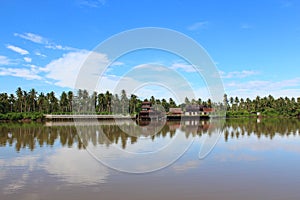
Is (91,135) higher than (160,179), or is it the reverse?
(91,135)

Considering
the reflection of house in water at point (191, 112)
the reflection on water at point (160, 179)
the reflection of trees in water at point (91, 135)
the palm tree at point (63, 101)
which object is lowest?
the reflection on water at point (160, 179)

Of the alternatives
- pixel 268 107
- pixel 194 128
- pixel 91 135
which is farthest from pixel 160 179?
pixel 268 107

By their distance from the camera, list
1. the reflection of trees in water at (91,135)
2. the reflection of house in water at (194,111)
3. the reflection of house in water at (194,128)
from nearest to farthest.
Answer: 1. the reflection of trees in water at (91,135)
2. the reflection of house in water at (194,128)
3. the reflection of house in water at (194,111)

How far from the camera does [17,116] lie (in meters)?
58.4

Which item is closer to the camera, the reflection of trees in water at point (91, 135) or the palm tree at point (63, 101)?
the reflection of trees in water at point (91, 135)

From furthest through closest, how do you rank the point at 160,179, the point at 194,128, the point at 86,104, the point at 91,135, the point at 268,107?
1. the point at 268,107
2. the point at 86,104
3. the point at 194,128
4. the point at 91,135
5. the point at 160,179

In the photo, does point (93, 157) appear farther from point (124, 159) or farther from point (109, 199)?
point (109, 199)

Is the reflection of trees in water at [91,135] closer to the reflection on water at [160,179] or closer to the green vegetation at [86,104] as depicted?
the reflection on water at [160,179]

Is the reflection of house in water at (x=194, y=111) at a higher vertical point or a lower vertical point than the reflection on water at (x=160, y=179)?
higher

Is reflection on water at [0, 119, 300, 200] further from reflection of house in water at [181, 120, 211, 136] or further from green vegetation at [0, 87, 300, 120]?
green vegetation at [0, 87, 300, 120]

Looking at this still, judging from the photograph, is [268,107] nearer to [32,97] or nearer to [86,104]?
[86,104]


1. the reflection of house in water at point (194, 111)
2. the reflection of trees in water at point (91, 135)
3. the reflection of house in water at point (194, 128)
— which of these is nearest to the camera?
the reflection of trees in water at point (91, 135)

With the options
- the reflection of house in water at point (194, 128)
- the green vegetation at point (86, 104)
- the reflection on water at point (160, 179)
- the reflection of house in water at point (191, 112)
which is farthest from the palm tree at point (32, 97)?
the reflection on water at point (160, 179)

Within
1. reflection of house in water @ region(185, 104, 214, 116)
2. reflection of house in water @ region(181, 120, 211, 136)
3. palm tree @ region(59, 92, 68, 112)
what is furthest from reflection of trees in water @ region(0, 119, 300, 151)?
palm tree @ region(59, 92, 68, 112)
